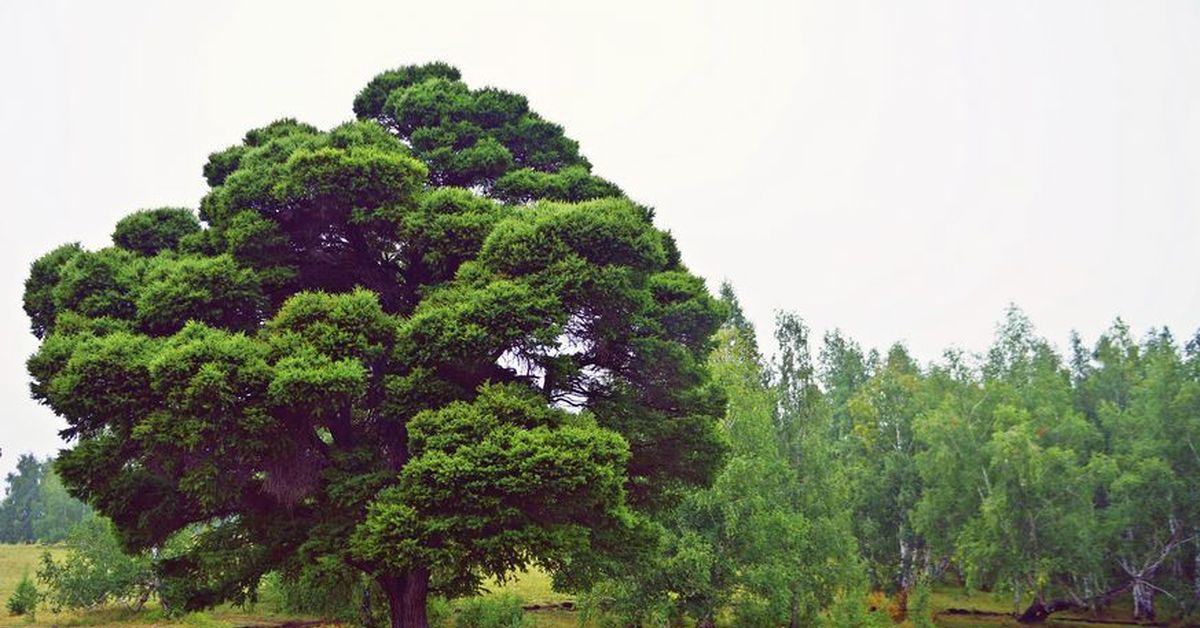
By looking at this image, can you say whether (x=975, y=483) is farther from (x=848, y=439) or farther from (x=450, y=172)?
(x=450, y=172)

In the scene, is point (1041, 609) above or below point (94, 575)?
below

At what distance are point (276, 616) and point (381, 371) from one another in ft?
81.2

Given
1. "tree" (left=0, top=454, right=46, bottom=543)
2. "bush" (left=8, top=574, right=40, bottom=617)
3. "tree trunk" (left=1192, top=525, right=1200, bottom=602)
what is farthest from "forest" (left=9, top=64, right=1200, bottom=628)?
"tree" (left=0, top=454, right=46, bottom=543)

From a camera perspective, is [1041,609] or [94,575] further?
[1041,609]

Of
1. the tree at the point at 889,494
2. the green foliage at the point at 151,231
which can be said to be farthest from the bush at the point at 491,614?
the tree at the point at 889,494

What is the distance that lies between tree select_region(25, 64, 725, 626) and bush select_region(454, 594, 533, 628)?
9.43 metres

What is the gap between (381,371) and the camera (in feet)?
63.2

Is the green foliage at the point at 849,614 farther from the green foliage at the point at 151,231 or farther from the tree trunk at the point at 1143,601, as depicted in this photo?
the green foliage at the point at 151,231

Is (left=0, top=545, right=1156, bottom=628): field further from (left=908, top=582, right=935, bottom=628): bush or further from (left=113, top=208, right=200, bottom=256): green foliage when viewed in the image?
(left=113, top=208, right=200, bottom=256): green foliage

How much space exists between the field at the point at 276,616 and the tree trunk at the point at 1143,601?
3.47 feet

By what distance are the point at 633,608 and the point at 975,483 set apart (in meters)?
24.5

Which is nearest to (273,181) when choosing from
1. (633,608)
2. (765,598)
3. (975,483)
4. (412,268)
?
(412,268)

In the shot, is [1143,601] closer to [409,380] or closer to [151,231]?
[409,380]

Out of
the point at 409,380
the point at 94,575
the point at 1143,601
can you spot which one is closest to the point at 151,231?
the point at 409,380
